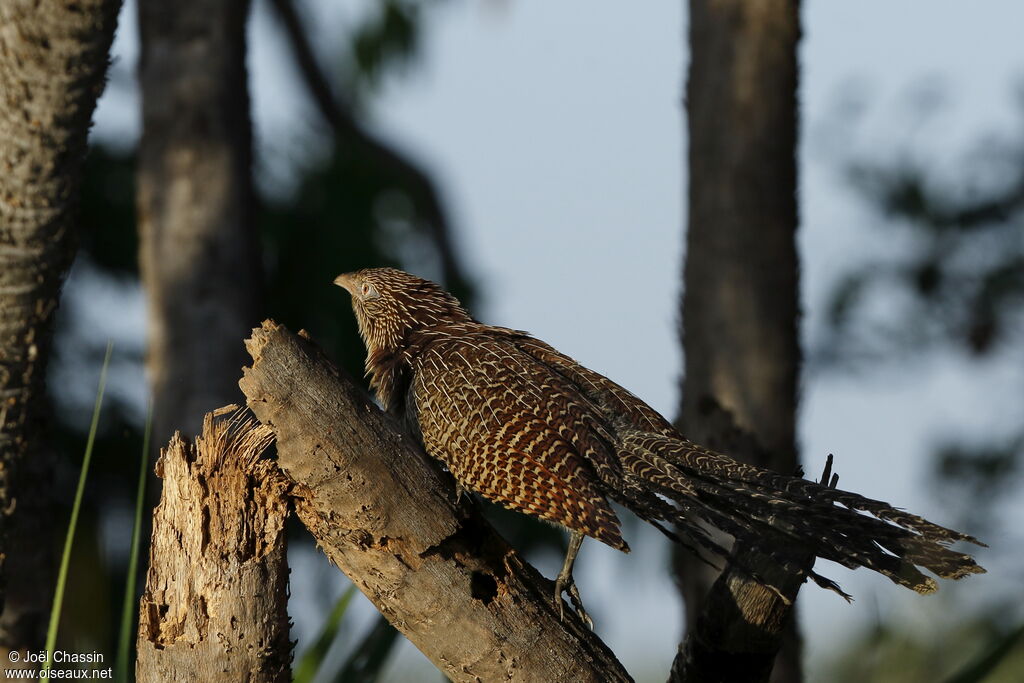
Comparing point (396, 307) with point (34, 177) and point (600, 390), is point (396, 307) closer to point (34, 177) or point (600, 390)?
point (600, 390)

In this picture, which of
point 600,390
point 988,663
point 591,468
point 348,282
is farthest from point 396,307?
point 988,663

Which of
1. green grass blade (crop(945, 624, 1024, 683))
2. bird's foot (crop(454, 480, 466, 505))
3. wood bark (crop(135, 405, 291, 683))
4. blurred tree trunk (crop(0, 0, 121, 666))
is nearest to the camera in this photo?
wood bark (crop(135, 405, 291, 683))

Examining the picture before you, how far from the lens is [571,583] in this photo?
2691 millimetres

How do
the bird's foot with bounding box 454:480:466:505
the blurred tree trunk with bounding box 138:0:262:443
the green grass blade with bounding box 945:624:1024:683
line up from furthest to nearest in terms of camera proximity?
1. the blurred tree trunk with bounding box 138:0:262:443
2. the green grass blade with bounding box 945:624:1024:683
3. the bird's foot with bounding box 454:480:466:505

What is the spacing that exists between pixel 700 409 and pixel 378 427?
2168 mm

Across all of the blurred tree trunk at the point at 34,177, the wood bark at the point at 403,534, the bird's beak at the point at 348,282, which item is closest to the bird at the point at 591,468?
the wood bark at the point at 403,534

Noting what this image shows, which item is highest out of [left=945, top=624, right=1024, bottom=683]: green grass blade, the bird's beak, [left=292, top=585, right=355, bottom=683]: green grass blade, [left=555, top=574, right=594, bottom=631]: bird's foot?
[left=945, top=624, right=1024, bottom=683]: green grass blade

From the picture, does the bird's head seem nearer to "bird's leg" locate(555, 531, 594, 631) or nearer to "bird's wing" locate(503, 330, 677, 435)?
"bird's wing" locate(503, 330, 677, 435)

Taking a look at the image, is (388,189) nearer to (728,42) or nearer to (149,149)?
(149,149)

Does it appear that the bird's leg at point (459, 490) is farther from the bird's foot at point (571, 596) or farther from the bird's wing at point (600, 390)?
the bird's wing at point (600, 390)

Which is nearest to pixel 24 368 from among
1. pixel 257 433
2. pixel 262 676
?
pixel 257 433

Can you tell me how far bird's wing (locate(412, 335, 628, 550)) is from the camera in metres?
2.52

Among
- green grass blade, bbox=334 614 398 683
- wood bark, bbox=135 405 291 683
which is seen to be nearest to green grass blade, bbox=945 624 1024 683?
green grass blade, bbox=334 614 398 683

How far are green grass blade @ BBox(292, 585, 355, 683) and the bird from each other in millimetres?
650
